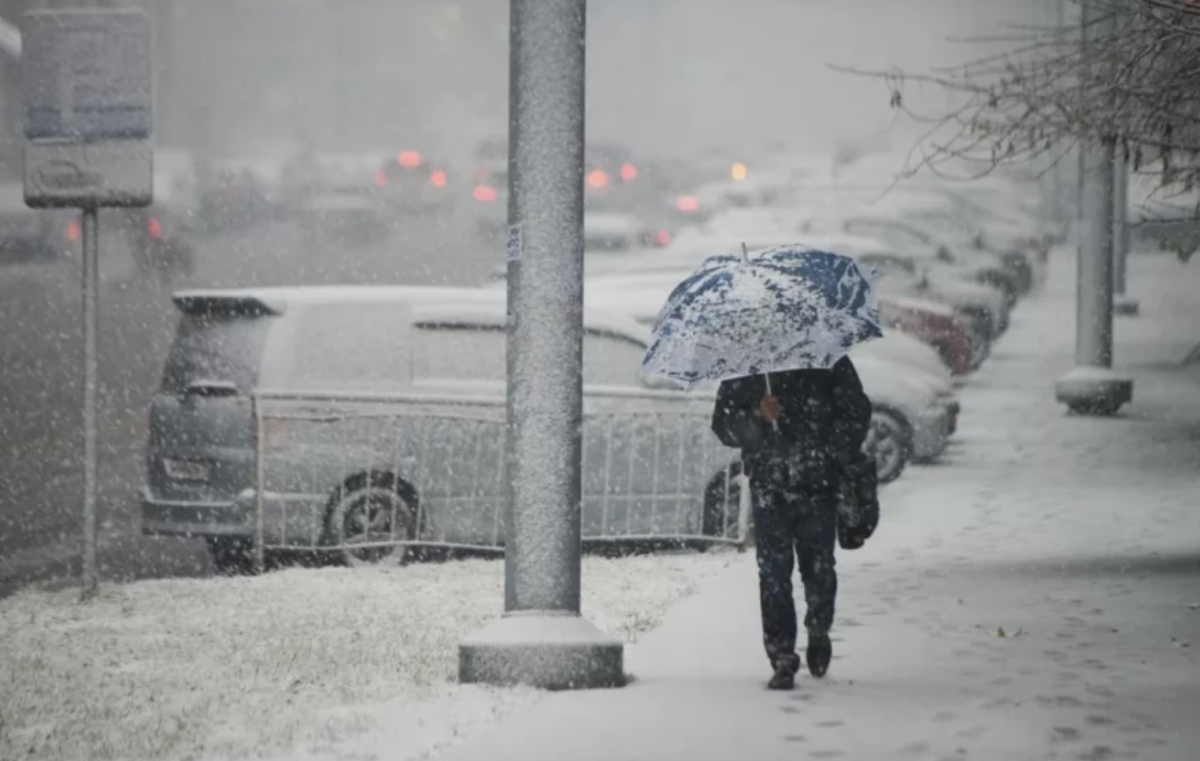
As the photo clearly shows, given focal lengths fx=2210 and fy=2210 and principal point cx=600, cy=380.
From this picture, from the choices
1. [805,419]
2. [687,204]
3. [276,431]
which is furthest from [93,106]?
[687,204]

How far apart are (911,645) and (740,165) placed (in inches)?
1747

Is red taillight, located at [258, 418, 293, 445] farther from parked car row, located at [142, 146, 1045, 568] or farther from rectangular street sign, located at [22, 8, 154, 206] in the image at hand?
rectangular street sign, located at [22, 8, 154, 206]

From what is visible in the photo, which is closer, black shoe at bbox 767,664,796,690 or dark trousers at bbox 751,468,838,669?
dark trousers at bbox 751,468,838,669

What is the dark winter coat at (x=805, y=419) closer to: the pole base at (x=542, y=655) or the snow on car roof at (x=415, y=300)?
the pole base at (x=542, y=655)

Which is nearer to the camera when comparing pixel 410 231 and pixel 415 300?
pixel 415 300

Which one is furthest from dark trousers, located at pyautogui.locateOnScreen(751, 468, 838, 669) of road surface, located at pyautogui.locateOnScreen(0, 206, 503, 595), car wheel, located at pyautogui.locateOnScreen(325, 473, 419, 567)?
road surface, located at pyautogui.locateOnScreen(0, 206, 503, 595)

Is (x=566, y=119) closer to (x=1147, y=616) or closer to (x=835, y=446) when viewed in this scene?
(x=835, y=446)

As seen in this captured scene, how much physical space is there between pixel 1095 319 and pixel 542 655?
14288mm

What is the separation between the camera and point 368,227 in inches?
1956

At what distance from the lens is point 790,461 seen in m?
8.27

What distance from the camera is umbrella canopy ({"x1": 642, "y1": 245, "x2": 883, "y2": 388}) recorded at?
813 centimetres

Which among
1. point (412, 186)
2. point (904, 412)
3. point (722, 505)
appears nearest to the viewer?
point (722, 505)

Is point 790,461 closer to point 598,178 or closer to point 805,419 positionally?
point 805,419

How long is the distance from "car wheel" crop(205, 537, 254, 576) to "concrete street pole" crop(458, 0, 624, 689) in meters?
5.12
